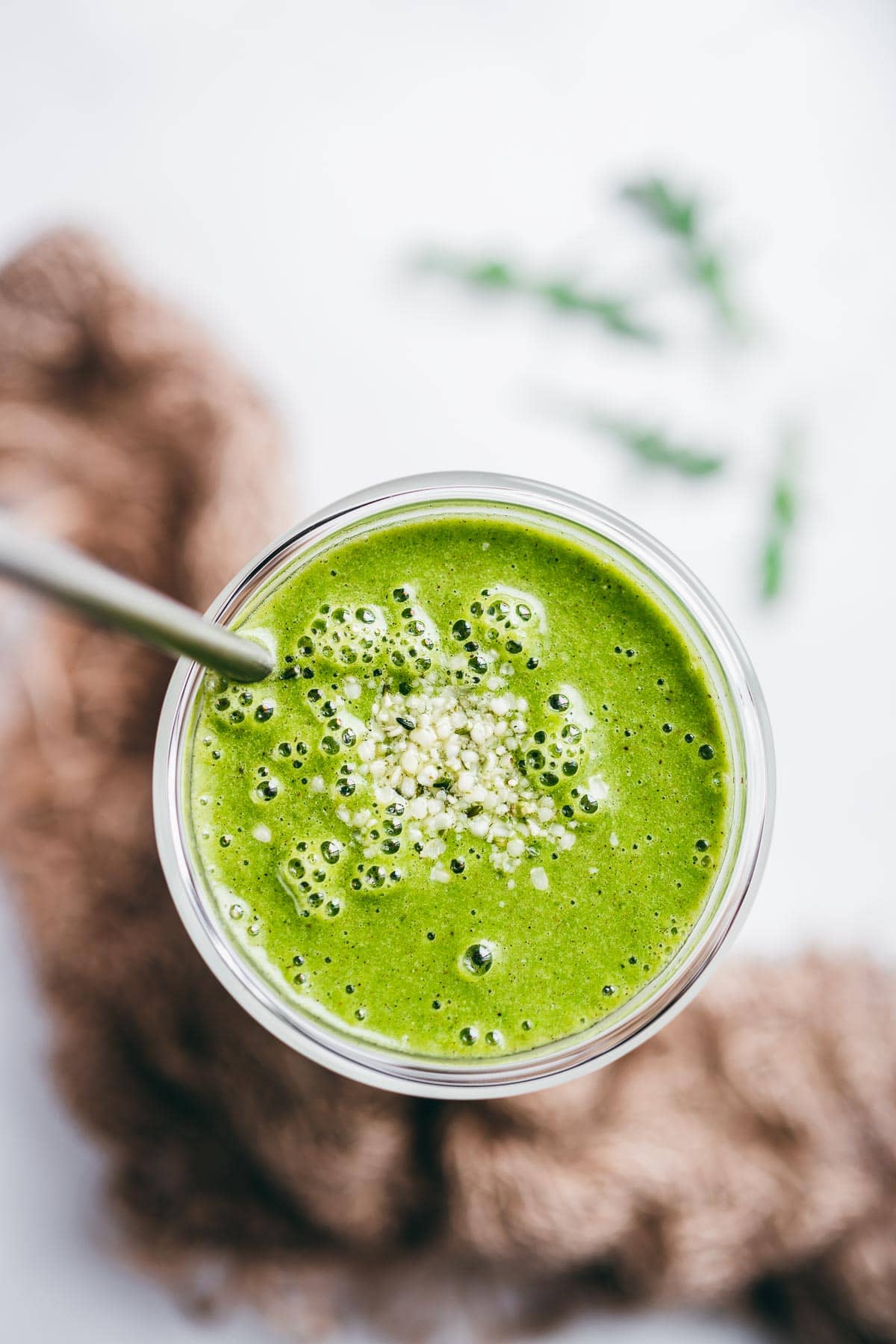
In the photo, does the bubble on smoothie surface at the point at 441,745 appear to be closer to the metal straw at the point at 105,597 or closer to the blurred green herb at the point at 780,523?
the metal straw at the point at 105,597

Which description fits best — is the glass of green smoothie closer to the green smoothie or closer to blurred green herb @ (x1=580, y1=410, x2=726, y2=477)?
the green smoothie

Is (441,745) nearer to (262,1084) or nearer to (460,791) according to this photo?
(460,791)

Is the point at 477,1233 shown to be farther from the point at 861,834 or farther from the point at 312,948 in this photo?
the point at 861,834

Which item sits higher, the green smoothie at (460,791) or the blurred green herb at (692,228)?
the blurred green herb at (692,228)

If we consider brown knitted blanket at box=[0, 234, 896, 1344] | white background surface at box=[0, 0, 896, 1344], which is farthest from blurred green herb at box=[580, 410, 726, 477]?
brown knitted blanket at box=[0, 234, 896, 1344]

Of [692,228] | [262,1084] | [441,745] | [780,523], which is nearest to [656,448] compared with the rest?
[780,523]

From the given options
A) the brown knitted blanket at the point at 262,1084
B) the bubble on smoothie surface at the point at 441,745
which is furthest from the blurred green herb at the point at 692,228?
the bubble on smoothie surface at the point at 441,745

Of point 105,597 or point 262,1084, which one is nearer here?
point 105,597
